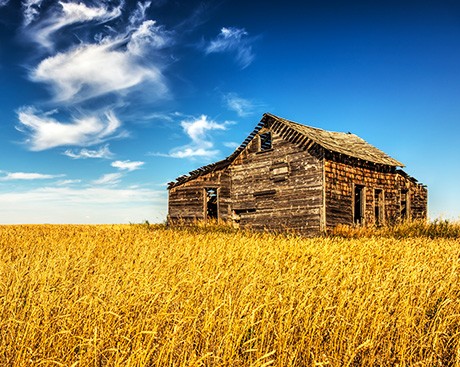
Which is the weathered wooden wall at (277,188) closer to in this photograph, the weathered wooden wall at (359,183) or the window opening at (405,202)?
the weathered wooden wall at (359,183)

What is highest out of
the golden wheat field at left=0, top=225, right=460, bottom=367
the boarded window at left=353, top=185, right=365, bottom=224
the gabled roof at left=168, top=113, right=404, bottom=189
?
the gabled roof at left=168, top=113, right=404, bottom=189

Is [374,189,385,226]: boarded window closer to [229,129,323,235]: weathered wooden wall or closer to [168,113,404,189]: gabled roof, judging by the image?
[168,113,404,189]: gabled roof

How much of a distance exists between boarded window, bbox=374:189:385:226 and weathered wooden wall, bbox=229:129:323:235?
5.12m

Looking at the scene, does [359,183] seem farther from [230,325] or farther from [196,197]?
[230,325]

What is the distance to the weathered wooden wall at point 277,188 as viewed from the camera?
17438 millimetres

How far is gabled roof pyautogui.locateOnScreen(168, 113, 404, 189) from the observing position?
18.1 m

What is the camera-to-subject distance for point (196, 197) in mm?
23438

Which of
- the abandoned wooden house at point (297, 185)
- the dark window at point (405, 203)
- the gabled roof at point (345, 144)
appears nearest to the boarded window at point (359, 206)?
the abandoned wooden house at point (297, 185)

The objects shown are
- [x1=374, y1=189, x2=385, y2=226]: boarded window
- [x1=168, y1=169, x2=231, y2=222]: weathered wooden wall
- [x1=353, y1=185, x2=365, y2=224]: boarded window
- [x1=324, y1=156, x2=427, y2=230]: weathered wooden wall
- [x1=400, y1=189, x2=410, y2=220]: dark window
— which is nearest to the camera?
[x1=324, y1=156, x2=427, y2=230]: weathered wooden wall

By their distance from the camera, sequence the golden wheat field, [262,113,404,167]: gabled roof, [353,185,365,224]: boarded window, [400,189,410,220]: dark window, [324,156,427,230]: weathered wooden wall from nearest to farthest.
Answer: the golden wheat field → [324,156,427,230]: weathered wooden wall → [262,113,404,167]: gabled roof → [353,185,365,224]: boarded window → [400,189,410,220]: dark window

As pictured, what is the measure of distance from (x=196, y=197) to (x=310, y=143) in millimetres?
8773

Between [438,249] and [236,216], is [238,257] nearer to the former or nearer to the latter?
[438,249]

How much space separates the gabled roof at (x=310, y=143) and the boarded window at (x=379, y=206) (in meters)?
1.73

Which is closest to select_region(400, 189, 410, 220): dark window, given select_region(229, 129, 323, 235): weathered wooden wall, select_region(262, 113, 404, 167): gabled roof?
select_region(262, 113, 404, 167): gabled roof
